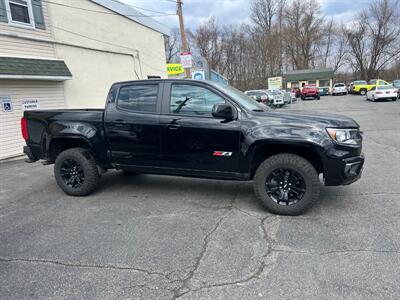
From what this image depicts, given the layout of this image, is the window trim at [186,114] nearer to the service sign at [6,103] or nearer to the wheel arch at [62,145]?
the wheel arch at [62,145]

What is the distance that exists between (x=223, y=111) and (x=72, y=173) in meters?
2.91

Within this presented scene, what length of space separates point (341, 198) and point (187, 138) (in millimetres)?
2546

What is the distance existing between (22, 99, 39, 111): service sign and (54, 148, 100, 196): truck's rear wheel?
555 centimetres

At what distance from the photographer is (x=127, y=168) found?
4.83 metres

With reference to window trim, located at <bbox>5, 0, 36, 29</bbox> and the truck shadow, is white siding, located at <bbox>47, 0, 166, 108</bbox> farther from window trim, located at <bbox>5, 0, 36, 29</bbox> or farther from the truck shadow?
the truck shadow

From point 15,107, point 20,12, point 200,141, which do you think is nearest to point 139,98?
point 200,141

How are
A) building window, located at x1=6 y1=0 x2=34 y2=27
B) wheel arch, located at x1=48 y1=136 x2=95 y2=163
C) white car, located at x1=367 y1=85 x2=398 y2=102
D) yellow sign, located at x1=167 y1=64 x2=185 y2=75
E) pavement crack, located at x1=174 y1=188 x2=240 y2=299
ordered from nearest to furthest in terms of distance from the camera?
pavement crack, located at x1=174 y1=188 x2=240 y2=299 → wheel arch, located at x1=48 y1=136 x2=95 y2=163 → building window, located at x1=6 y1=0 x2=34 y2=27 → white car, located at x1=367 y1=85 x2=398 y2=102 → yellow sign, located at x1=167 y1=64 x2=185 y2=75

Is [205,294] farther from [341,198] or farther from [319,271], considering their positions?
[341,198]

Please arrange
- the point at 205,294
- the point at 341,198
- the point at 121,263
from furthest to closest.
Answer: the point at 341,198
the point at 121,263
the point at 205,294

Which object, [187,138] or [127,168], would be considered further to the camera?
[127,168]

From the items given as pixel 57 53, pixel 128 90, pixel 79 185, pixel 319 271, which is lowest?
pixel 319 271

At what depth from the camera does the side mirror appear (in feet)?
12.8

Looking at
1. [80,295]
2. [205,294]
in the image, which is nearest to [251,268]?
[205,294]

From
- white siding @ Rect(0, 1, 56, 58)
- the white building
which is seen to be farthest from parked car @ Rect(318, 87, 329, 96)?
white siding @ Rect(0, 1, 56, 58)
